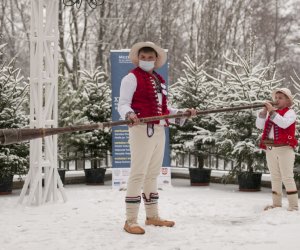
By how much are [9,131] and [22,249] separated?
1153 millimetres

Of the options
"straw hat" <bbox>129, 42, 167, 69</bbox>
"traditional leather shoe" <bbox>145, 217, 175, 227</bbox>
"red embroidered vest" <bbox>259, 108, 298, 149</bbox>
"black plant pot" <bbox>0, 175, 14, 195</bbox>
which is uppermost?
"straw hat" <bbox>129, 42, 167, 69</bbox>

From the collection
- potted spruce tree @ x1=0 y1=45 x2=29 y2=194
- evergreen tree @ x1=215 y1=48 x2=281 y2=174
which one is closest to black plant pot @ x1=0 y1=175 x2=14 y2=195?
potted spruce tree @ x1=0 y1=45 x2=29 y2=194

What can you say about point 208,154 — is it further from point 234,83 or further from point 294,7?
point 294,7

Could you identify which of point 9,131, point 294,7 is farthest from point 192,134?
point 294,7

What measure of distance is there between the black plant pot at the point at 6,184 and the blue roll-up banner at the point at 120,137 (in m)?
1.83

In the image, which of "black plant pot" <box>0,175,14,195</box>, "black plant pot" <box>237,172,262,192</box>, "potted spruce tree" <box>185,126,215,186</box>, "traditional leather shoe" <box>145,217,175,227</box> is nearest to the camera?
"traditional leather shoe" <box>145,217,175,227</box>

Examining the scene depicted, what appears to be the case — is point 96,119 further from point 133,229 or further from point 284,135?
point 133,229

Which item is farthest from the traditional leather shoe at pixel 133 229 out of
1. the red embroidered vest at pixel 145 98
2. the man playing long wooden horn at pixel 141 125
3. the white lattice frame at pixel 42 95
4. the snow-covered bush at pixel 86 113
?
the snow-covered bush at pixel 86 113

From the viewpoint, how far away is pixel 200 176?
10148mm

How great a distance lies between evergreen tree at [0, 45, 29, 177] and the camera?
874 centimetres

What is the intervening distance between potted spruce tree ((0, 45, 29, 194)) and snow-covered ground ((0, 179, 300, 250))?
0.53 meters

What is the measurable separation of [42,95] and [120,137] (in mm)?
2312

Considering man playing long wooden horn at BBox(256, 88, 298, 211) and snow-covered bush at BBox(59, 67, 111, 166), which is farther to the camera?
snow-covered bush at BBox(59, 67, 111, 166)

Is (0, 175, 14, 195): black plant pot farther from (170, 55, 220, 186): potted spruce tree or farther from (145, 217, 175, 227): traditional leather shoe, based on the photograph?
(145, 217, 175, 227): traditional leather shoe
